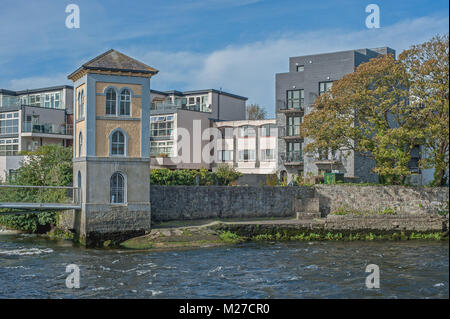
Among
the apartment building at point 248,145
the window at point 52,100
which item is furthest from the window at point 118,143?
the window at point 52,100

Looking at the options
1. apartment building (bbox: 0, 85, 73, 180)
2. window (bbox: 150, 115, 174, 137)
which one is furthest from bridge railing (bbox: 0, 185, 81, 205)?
window (bbox: 150, 115, 174, 137)

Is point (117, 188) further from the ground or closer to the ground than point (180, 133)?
closer to the ground

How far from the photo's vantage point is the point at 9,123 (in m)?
63.7

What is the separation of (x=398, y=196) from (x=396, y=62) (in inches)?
387

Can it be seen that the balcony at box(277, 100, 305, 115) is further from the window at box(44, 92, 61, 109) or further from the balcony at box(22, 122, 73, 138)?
the window at box(44, 92, 61, 109)

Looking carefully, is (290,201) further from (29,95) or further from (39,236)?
(29,95)

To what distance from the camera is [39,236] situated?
124ft

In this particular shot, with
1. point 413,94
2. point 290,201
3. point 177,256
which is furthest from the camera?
point 290,201

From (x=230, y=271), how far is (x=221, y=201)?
15.3 m

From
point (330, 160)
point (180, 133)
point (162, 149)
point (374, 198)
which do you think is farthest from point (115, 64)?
point (162, 149)

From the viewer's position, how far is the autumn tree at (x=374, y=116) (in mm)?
38656

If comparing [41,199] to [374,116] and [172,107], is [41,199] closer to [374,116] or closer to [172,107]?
[374,116]

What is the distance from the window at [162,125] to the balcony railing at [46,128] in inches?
402
